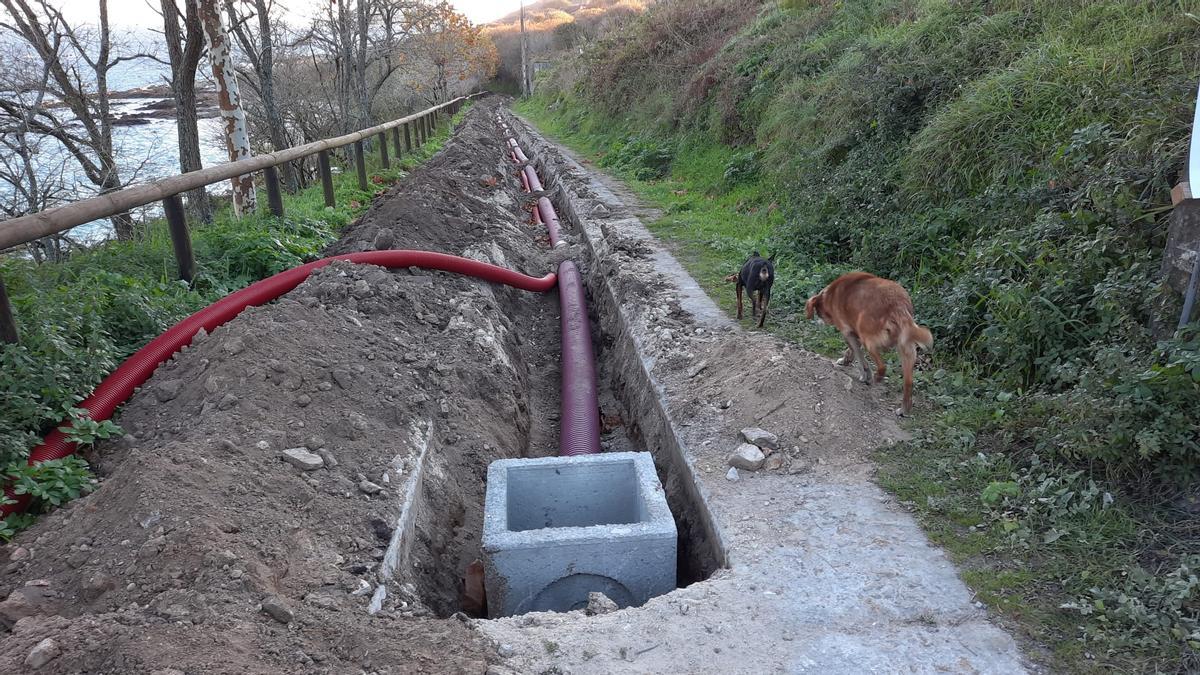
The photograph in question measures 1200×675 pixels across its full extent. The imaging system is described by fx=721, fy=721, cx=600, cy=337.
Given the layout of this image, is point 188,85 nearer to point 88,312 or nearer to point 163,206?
point 163,206

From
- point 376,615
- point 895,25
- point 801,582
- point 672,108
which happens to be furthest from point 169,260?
point 672,108

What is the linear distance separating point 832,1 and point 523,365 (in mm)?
10240

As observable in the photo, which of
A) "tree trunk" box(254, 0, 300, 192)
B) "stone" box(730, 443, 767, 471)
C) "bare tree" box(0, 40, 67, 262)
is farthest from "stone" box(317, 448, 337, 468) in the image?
"tree trunk" box(254, 0, 300, 192)

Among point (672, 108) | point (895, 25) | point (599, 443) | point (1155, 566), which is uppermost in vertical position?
point (895, 25)

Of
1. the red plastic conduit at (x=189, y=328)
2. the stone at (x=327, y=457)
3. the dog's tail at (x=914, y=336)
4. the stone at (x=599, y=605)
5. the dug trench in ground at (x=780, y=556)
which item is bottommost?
the stone at (x=599, y=605)

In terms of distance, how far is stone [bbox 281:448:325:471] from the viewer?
365cm

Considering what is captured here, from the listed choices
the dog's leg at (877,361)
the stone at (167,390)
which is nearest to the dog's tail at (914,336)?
the dog's leg at (877,361)

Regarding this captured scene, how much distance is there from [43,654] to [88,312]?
2748 millimetres

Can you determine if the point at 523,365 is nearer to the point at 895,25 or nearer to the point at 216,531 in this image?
the point at 216,531

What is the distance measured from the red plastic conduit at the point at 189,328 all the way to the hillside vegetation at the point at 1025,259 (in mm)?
2705

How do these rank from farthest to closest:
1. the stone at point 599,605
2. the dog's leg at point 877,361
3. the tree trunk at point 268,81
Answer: the tree trunk at point 268,81 → the dog's leg at point 877,361 → the stone at point 599,605

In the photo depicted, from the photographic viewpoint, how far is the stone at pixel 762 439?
13.4 feet

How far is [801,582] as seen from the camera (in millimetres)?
3041

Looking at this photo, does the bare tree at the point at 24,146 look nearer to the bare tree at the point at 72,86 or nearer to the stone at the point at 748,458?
the bare tree at the point at 72,86
